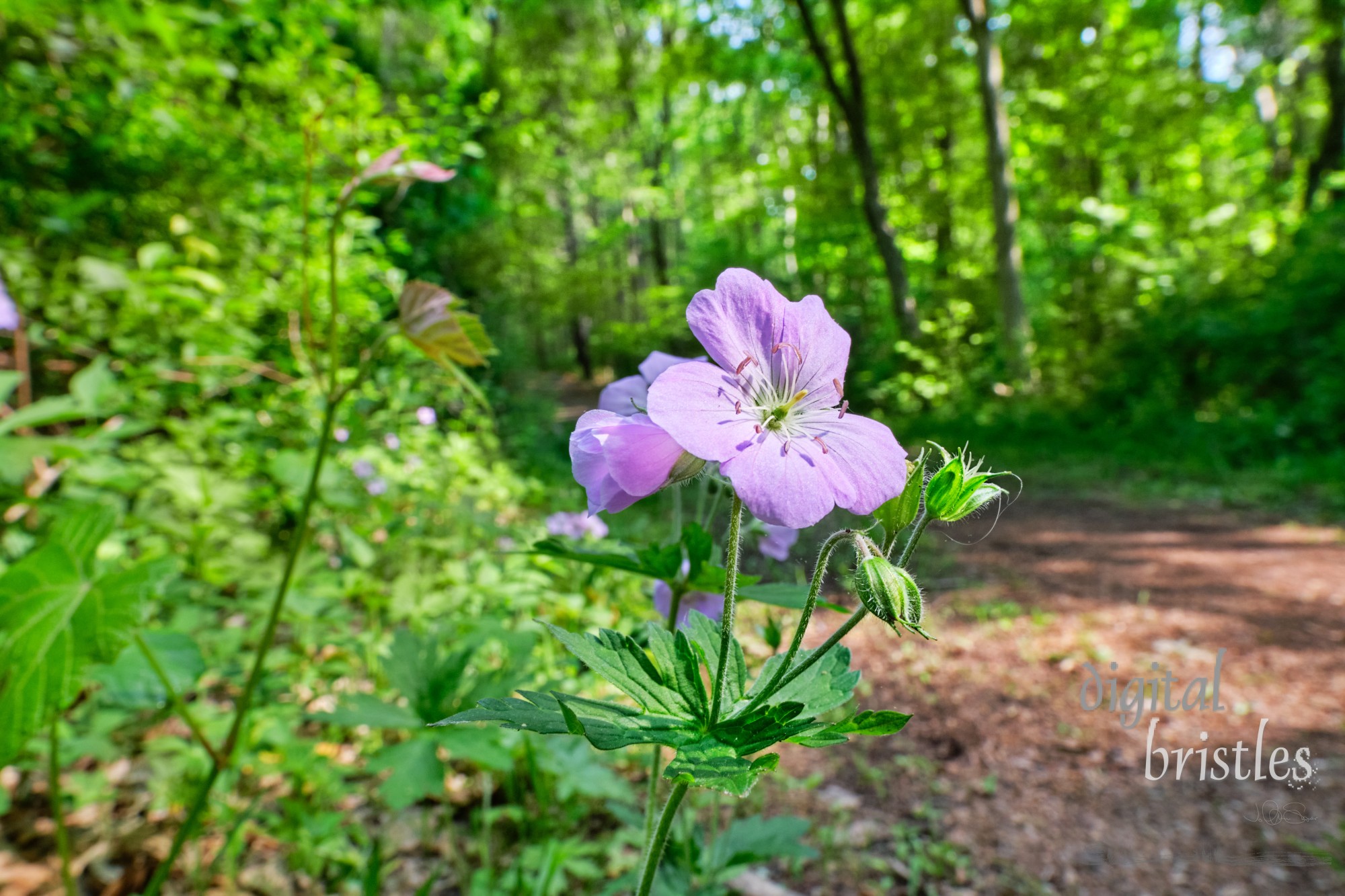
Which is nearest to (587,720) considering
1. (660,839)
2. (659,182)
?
(660,839)

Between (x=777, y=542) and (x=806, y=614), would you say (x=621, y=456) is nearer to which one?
(x=806, y=614)

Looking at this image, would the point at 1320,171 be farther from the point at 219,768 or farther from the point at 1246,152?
the point at 219,768

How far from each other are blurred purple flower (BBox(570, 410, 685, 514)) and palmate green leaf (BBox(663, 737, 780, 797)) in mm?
219

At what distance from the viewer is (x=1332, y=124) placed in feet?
30.7

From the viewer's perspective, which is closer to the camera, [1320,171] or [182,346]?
[182,346]

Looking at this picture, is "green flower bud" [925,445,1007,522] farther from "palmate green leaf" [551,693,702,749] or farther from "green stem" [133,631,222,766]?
"green stem" [133,631,222,766]

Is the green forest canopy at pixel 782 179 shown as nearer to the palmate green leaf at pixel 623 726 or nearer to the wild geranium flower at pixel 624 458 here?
the wild geranium flower at pixel 624 458

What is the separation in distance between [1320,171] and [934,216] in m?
5.10

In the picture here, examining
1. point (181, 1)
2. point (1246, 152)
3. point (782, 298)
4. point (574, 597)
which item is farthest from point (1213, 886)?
point (1246, 152)

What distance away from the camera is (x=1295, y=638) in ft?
10.8

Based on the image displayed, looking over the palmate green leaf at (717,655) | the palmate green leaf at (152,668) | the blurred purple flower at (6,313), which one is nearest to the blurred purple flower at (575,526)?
the palmate green leaf at (152,668)

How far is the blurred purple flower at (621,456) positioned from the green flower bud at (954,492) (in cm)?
23

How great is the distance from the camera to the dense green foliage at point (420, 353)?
4.95 feet

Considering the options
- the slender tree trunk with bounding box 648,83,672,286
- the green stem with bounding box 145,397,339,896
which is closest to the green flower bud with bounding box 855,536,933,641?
the green stem with bounding box 145,397,339,896
